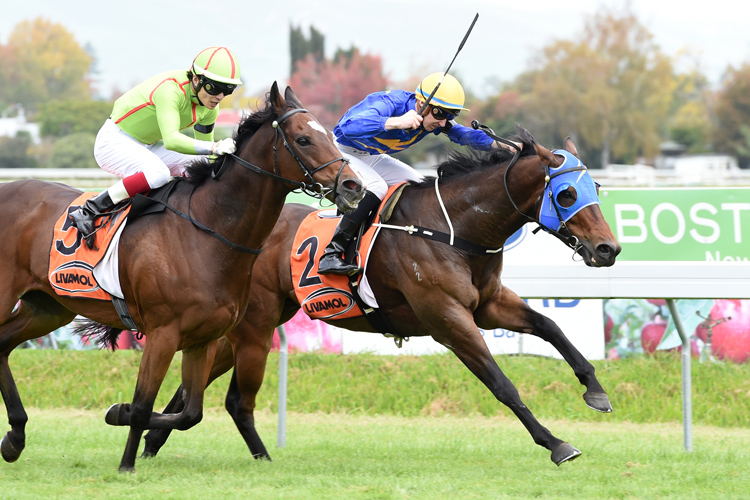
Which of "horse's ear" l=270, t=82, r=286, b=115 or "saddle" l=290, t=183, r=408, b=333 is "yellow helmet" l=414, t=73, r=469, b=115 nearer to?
"saddle" l=290, t=183, r=408, b=333

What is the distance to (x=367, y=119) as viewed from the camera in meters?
5.45

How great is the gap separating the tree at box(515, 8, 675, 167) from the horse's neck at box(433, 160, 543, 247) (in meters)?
56.7

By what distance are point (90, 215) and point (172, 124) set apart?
77 centimetres

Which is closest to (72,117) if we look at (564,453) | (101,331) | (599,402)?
(101,331)

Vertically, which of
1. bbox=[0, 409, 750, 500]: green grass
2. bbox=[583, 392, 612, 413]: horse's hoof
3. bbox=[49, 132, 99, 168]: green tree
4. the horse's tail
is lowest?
bbox=[0, 409, 750, 500]: green grass

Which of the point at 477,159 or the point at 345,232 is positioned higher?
the point at 477,159

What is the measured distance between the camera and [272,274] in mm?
6125

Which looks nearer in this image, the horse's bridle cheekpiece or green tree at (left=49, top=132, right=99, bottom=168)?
the horse's bridle cheekpiece

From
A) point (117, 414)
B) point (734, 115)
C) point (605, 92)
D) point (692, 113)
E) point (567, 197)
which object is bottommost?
point (117, 414)

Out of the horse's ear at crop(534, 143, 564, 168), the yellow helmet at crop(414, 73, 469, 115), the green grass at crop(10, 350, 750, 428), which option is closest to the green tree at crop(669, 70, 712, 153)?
the green grass at crop(10, 350, 750, 428)

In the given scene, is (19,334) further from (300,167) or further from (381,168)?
(381,168)

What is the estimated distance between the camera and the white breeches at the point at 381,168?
5.79 m

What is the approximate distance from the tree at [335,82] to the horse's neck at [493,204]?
6395cm

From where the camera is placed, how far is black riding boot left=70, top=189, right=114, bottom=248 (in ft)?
17.0
